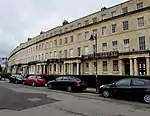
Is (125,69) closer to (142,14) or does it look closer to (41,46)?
(142,14)

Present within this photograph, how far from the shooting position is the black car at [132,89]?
1306cm

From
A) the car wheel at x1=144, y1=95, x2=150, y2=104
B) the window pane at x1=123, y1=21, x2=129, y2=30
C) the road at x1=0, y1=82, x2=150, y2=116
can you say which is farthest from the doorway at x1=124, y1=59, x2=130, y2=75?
the road at x1=0, y1=82, x2=150, y2=116

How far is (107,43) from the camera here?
3841cm

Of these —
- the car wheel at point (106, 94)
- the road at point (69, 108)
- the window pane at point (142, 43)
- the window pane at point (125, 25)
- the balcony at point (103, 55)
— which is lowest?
the road at point (69, 108)

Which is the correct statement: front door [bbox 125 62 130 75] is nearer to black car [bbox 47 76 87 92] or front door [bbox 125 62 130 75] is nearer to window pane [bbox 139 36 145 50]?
window pane [bbox 139 36 145 50]

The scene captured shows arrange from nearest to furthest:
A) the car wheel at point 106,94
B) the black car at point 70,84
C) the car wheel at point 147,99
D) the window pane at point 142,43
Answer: the car wheel at point 147,99 → the car wheel at point 106,94 → the black car at point 70,84 → the window pane at point 142,43

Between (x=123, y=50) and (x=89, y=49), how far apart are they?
8737mm

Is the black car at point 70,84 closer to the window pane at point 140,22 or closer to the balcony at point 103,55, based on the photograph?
the balcony at point 103,55

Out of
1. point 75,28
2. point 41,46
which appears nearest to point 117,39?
point 75,28

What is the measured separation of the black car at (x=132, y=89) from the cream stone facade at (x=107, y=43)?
663 inches

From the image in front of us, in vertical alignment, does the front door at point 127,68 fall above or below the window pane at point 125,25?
below

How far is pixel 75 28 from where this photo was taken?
46.7 metres

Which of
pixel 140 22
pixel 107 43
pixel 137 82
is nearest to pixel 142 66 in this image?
pixel 140 22

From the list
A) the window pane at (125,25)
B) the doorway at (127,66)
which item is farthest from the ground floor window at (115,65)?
the window pane at (125,25)
